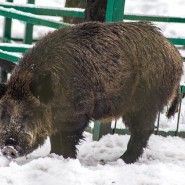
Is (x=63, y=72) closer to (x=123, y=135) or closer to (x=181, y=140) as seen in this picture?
(x=123, y=135)

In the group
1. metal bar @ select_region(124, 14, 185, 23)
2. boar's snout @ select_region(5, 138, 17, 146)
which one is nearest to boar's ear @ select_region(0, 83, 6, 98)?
boar's snout @ select_region(5, 138, 17, 146)

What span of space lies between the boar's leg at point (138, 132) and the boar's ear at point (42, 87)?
51.3 inches

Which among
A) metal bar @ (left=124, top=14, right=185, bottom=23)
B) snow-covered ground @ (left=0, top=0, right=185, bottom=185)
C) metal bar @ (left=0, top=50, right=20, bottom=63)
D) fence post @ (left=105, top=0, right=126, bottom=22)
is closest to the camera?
snow-covered ground @ (left=0, top=0, right=185, bottom=185)

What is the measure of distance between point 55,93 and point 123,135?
1933 mm

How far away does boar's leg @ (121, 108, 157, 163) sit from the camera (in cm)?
608

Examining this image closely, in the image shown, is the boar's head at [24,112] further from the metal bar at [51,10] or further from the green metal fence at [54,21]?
the metal bar at [51,10]

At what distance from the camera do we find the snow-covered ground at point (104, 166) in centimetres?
452

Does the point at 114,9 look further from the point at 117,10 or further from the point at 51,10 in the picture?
the point at 51,10

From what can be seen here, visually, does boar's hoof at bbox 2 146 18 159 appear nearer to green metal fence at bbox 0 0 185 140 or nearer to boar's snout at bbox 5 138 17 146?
boar's snout at bbox 5 138 17 146

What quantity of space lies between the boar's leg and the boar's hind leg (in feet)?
2.47

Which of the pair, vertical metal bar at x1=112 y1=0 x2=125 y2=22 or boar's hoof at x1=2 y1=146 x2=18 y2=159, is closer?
boar's hoof at x1=2 y1=146 x2=18 y2=159

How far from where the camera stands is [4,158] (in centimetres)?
529

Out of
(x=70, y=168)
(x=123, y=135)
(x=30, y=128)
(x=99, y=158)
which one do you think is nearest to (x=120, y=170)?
(x=70, y=168)

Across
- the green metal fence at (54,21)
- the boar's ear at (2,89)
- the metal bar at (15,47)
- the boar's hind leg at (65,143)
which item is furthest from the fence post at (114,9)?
the boar's ear at (2,89)
